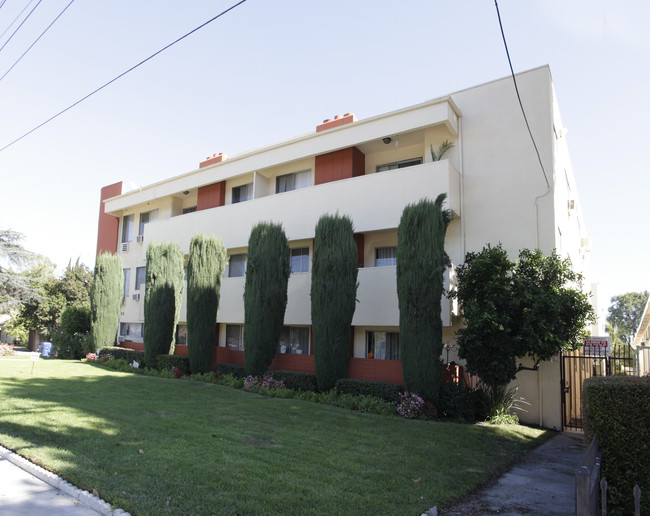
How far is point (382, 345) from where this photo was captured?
1559 centimetres

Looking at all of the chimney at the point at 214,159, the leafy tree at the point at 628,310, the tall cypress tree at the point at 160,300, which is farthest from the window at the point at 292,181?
the leafy tree at the point at 628,310

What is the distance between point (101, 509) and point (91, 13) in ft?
31.5

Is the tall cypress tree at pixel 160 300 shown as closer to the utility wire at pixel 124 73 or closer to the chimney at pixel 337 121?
the utility wire at pixel 124 73

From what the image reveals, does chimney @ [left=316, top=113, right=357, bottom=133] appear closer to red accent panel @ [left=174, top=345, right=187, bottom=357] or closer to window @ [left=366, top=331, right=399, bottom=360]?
window @ [left=366, top=331, right=399, bottom=360]

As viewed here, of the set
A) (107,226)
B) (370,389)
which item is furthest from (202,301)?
(107,226)

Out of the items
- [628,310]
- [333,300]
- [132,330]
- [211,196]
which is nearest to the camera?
[333,300]

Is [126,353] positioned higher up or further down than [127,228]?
further down

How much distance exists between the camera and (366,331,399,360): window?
50.3ft

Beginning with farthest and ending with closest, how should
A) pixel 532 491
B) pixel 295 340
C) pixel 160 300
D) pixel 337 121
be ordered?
pixel 160 300 < pixel 337 121 < pixel 295 340 < pixel 532 491

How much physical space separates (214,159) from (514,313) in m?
17.1

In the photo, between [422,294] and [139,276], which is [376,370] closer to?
[422,294]

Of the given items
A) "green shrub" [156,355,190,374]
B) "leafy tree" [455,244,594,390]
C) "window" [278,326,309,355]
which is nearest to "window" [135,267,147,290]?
"green shrub" [156,355,190,374]

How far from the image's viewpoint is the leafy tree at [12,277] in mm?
30594

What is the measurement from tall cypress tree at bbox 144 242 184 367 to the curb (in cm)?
1235
